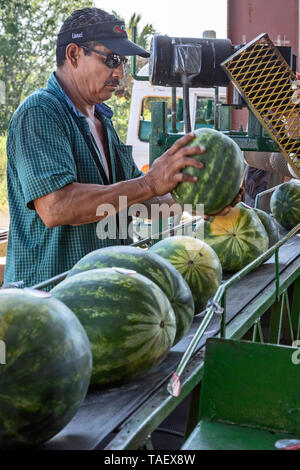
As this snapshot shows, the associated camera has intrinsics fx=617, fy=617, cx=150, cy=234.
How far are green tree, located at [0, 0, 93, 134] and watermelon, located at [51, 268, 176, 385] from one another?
764 inches

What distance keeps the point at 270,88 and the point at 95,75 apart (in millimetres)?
896

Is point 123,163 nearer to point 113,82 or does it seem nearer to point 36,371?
A: point 113,82

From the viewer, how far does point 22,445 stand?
120cm

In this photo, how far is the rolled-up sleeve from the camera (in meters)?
2.37

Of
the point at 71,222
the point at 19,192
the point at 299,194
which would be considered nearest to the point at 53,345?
the point at 71,222

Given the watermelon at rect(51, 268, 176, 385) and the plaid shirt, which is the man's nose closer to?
the plaid shirt

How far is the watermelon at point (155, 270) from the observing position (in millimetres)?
1746

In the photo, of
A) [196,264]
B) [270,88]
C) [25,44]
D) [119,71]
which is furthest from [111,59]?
[25,44]

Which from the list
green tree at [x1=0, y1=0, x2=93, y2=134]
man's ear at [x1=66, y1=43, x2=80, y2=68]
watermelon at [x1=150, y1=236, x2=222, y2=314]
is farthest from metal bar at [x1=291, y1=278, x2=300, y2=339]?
green tree at [x1=0, y1=0, x2=93, y2=134]

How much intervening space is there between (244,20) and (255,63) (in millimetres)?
5537

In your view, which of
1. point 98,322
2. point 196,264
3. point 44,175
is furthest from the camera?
point 44,175

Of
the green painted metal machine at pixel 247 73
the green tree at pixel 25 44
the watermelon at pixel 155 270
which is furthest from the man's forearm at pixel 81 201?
the green tree at pixel 25 44

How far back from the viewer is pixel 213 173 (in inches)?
81.4

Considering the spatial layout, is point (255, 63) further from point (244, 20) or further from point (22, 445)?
point (244, 20)
